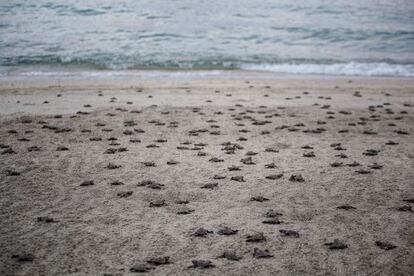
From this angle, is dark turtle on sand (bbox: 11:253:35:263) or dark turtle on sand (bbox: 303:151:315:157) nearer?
dark turtle on sand (bbox: 11:253:35:263)

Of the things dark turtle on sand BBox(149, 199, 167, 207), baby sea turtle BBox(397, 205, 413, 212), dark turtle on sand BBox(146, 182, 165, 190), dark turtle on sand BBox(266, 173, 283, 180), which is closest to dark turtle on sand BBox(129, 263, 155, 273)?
dark turtle on sand BBox(149, 199, 167, 207)

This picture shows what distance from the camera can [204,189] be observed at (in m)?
6.38

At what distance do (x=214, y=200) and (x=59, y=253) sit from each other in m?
2.19

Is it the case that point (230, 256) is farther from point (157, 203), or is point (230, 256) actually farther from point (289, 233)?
point (157, 203)

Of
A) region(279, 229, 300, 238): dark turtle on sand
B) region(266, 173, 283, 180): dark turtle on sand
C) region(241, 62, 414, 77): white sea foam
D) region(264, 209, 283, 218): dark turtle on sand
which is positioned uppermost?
region(241, 62, 414, 77): white sea foam

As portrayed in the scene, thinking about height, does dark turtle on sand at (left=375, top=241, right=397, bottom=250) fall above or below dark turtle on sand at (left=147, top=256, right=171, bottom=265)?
below

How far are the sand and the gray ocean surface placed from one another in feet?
37.4

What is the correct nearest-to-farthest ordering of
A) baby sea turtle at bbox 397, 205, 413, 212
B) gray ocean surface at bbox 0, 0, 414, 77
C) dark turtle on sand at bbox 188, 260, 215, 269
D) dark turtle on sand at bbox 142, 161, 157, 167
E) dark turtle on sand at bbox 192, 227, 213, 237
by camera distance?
dark turtle on sand at bbox 188, 260, 215, 269, dark turtle on sand at bbox 192, 227, 213, 237, baby sea turtle at bbox 397, 205, 413, 212, dark turtle on sand at bbox 142, 161, 157, 167, gray ocean surface at bbox 0, 0, 414, 77

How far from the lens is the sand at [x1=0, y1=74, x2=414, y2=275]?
4586 mm

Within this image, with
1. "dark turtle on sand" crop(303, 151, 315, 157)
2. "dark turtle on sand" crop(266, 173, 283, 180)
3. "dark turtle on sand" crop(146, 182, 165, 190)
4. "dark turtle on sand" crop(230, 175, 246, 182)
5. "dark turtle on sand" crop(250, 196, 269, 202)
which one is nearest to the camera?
"dark turtle on sand" crop(250, 196, 269, 202)

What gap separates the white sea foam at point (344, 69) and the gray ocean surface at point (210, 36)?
50 millimetres

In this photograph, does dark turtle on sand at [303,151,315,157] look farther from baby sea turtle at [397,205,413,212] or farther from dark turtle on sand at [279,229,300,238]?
dark turtle on sand at [279,229,300,238]

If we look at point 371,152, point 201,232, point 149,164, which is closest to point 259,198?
point 201,232

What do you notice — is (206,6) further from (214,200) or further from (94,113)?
(214,200)
